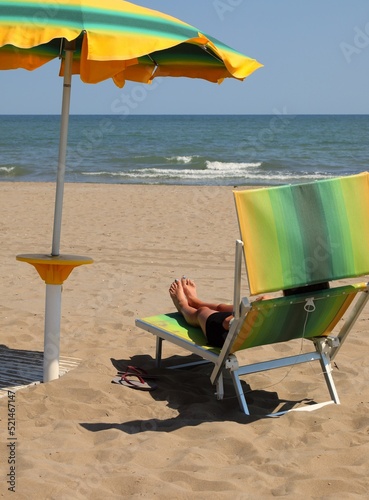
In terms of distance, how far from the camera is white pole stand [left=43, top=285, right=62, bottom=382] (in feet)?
14.1

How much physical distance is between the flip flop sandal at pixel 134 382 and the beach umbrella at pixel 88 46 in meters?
0.36

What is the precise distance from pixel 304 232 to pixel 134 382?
4.60 ft

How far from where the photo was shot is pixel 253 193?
3.50 m

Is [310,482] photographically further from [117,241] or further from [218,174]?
[218,174]

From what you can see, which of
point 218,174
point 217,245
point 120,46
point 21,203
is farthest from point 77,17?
point 218,174

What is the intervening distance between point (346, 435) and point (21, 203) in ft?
34.3

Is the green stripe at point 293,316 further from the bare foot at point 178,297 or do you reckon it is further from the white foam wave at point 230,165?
the white foam wave at point 230,165

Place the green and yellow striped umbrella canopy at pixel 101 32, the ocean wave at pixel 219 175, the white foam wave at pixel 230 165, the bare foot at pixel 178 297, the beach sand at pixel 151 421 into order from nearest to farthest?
the beach sand at pixel 151 421, the green and yellow striped umbrella canopy at pixel 101 32, the bare foot at pixel 178 297, the ocean wave at pixel 219 175, the white foam wave at pixel 230 165

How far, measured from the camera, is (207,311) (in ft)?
14.4

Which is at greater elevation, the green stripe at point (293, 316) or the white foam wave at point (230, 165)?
A: the white foam wave at point (230, 165)

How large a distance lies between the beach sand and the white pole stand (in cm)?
9

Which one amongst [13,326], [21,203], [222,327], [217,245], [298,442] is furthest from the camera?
[21,203]

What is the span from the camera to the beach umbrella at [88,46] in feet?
11.4

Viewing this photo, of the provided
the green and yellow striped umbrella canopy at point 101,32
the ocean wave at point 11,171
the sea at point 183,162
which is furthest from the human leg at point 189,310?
the ocean wave at point 11,171
